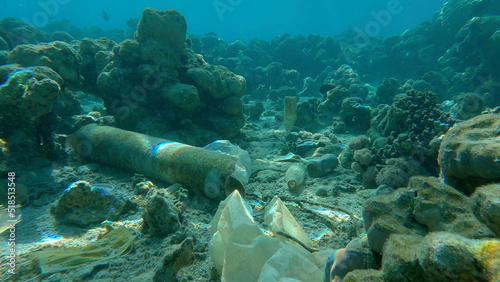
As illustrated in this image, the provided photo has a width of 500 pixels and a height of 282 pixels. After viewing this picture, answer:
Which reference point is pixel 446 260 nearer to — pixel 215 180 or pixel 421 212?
pixel 421 212

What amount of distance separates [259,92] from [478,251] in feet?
41.1

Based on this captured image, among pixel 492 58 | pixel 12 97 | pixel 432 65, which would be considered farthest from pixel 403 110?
pixel 432 65

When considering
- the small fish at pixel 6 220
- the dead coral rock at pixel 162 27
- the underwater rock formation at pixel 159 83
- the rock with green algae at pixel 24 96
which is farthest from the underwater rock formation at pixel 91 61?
the small fish at pixel 6 220

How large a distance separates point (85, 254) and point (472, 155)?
10.4 feet

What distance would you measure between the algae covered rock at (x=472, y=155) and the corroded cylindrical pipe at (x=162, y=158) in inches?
92.4

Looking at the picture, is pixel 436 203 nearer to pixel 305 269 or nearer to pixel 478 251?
pixel 478 251

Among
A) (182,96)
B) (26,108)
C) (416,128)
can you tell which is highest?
(182,96)

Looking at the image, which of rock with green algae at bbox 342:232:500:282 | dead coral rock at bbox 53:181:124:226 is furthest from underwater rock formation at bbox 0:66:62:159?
rock with green algae at bbox 342:232:500:282

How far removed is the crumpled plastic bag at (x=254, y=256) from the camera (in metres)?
1.47

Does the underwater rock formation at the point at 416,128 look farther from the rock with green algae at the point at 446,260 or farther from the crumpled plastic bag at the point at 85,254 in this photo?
the crumpled plastic bag at the point at 85,254

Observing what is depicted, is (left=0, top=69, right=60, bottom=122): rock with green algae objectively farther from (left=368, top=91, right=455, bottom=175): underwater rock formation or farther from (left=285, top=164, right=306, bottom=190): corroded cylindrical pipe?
(left=368, top=91, right=455, bottom=175): underwater rock formation

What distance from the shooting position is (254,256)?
5.31 feet

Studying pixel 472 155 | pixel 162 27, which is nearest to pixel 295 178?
pixel 472 155

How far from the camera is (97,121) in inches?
234
